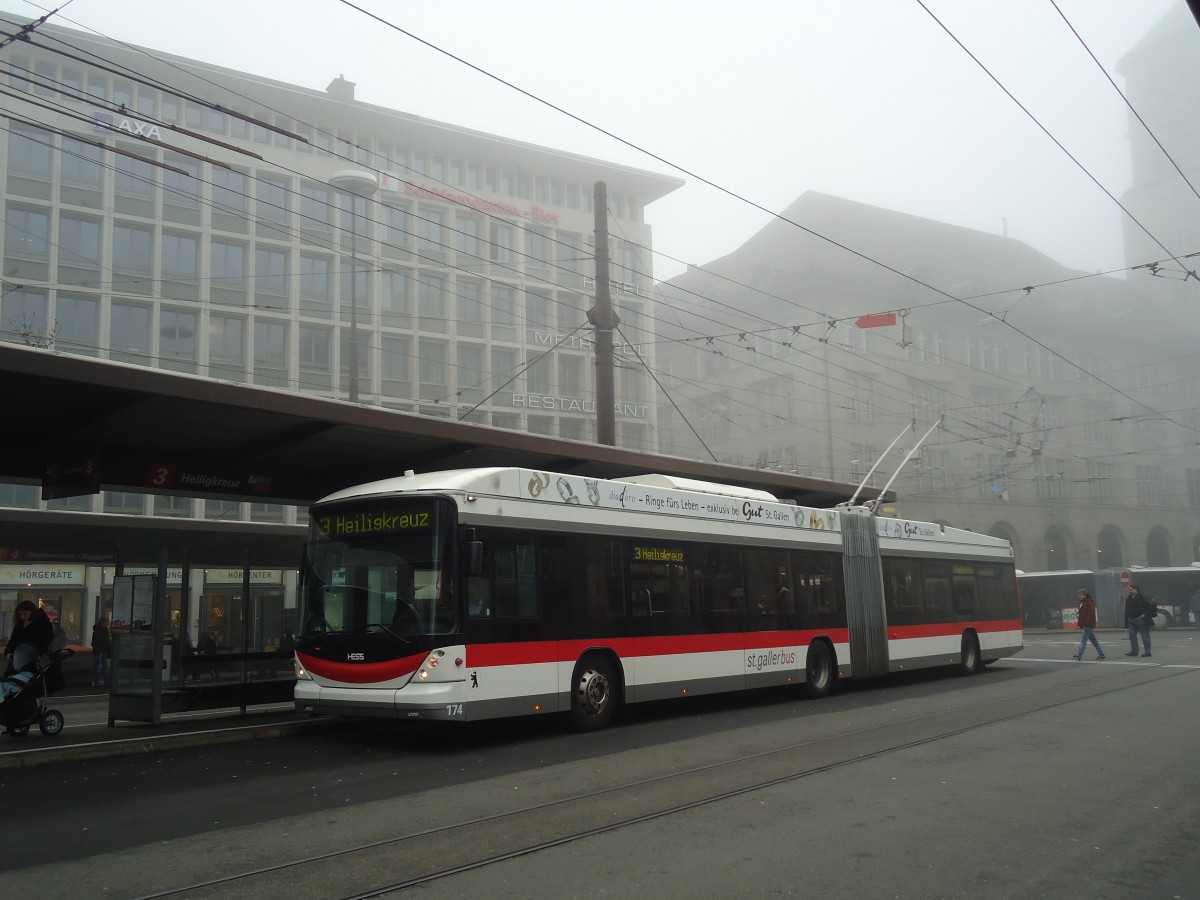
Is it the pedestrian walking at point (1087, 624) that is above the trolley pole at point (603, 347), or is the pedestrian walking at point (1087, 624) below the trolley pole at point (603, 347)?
below

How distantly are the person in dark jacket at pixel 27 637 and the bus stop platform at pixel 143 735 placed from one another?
0.92 meters

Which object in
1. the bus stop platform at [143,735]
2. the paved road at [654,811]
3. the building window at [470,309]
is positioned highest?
the building window at [470,309]

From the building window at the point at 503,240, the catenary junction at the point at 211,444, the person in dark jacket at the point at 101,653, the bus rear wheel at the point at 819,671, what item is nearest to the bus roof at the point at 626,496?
the catenary junction at the point at 211,444

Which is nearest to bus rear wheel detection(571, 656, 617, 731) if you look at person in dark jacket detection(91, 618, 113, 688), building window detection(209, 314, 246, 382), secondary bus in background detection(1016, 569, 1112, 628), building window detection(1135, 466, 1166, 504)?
person in dark jacket detection(91, 618, 113, 688)

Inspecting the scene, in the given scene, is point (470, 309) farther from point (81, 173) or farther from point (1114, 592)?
point (1114, 592)

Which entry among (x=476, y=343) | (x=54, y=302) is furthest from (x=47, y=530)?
(x=476, y=343)

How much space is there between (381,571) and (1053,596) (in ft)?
147

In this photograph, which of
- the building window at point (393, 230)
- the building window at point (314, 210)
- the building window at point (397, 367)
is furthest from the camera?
the building window at point (393, 230)

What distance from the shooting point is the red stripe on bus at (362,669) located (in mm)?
10680

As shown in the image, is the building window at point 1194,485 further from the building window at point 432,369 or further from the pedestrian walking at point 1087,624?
the pedestrian walking at point 1087,624

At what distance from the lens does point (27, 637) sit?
476 inches

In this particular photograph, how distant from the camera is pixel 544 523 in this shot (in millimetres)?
12156

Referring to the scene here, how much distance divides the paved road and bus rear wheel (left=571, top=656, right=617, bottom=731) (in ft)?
1.12

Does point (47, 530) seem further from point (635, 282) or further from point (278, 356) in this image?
point (635, 282)
